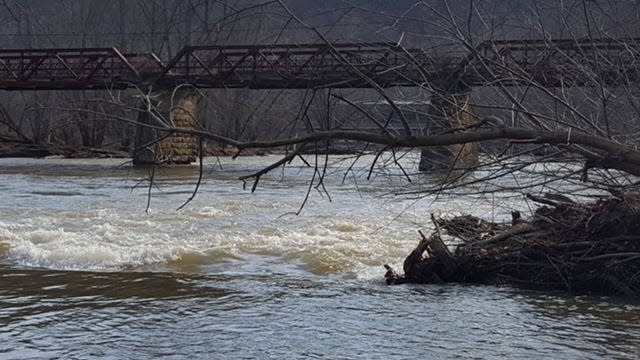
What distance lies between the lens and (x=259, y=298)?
31.2ft

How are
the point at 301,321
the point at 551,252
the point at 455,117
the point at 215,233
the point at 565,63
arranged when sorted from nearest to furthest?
the point at 455,117
the point at 301,321
the point at 565,63
the point at 551,252
the point at 215,233

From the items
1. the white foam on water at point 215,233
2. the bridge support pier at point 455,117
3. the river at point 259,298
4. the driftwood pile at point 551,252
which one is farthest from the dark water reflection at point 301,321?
the white foam on water at point 215,233

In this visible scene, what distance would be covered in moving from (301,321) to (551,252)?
2.83 m

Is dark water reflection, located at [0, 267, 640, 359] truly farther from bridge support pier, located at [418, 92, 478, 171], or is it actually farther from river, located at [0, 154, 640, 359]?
bridge support pier, located at [418, 92, 478, 171]

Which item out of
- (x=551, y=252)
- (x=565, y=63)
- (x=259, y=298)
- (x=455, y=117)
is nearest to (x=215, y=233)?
(x=259, y=298)

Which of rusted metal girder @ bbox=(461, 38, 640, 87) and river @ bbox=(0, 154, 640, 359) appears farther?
rusted metal girder @ bbox=(461, 38, 640, 87)

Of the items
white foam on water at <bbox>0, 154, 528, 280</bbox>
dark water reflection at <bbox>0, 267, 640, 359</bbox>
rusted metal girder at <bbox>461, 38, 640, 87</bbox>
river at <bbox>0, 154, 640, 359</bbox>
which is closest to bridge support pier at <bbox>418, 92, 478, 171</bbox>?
rusted metal girder at <bbox>461, 38, 640, 87</bbox>

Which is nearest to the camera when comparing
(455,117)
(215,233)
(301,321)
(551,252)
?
(455,117)

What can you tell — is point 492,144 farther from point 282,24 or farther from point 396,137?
point 282,24

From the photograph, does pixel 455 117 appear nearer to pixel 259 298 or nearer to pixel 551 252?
pixel 551 252

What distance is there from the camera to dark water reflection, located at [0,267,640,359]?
23.7 feet

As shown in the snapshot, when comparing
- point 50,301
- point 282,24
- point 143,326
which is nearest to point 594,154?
point 282,24

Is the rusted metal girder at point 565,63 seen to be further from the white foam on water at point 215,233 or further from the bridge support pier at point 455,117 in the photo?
the white foam on water at point 215,233

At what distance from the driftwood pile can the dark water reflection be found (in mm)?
319
